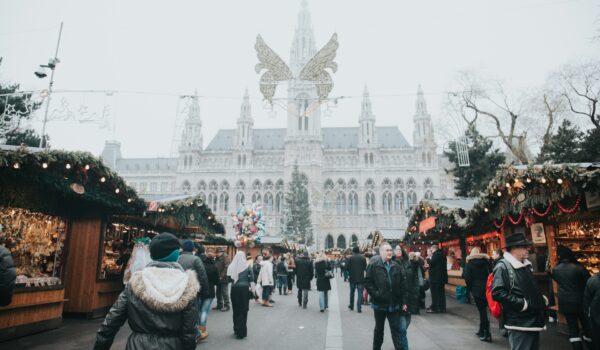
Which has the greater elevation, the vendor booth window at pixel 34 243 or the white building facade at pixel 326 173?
the white building facade at pixel 326 173

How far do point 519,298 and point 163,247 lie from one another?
116 inches

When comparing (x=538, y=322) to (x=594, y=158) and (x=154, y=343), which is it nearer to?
(x=154, y=343)

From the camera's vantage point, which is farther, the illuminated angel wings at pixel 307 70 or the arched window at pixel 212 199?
the arched window at pixel 212 199

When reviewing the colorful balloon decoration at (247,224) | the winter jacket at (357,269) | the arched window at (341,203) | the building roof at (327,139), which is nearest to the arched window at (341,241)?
the arched window at (341,203)

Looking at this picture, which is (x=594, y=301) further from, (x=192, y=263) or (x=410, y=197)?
(x=410, y=197)

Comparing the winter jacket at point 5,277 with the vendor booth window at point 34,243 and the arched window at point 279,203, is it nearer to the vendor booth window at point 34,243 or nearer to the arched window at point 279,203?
the vendor booth window at point 34,243

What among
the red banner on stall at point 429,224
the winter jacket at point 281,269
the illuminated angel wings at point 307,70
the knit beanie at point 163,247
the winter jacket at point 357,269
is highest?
the illuminated angel wings at point 307,70

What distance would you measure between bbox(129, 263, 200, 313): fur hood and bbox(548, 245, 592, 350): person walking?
187 inches

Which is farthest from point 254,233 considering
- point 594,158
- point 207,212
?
point 594,158

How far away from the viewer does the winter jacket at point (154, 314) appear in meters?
2.25

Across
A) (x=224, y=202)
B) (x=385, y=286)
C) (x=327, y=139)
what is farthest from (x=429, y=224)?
(x=327, y=139)

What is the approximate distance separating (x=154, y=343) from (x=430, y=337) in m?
5.09

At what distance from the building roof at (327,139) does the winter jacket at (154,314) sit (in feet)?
173

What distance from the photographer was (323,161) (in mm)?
52969
